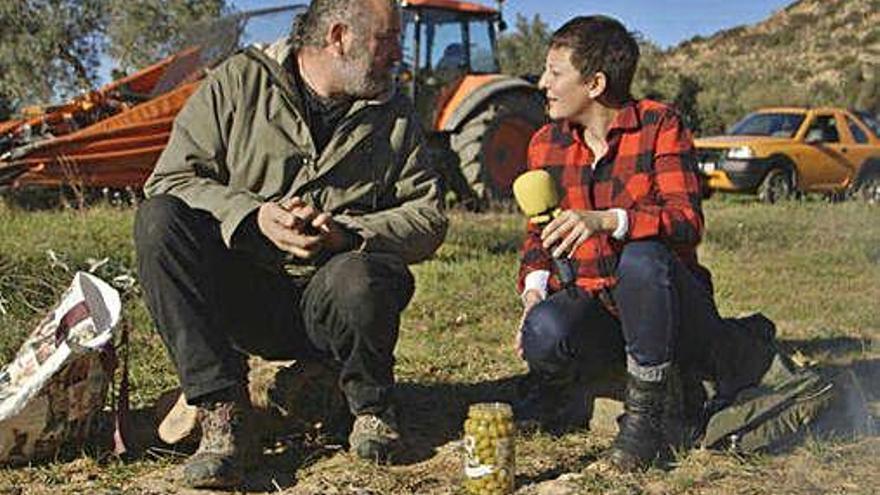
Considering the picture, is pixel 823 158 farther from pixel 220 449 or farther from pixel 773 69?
pixel 773 69

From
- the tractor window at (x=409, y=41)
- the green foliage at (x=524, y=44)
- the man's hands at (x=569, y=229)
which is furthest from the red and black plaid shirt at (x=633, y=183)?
the green foliage at (x=524, y=44)

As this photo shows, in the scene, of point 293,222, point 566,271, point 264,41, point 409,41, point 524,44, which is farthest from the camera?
point 524,44

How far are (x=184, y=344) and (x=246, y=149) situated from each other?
563mm

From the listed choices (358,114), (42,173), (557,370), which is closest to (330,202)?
(358,114)

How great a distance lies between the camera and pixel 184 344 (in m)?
2.70

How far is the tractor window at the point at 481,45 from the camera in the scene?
11461 millimetres

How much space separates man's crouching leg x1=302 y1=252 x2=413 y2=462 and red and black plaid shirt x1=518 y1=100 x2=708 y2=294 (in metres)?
0.52

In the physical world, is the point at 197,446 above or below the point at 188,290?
below

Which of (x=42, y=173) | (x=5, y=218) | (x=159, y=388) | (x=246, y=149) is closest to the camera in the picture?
(x=246, y=149)

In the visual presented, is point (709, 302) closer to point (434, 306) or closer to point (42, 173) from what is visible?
point (434, 306)

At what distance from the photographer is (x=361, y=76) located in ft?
9.73

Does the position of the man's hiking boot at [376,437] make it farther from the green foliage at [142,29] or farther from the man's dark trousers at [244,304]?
the green foliage at [142,29]

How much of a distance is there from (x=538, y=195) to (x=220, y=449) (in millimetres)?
1015

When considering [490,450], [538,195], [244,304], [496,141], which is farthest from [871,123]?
[490,450]
